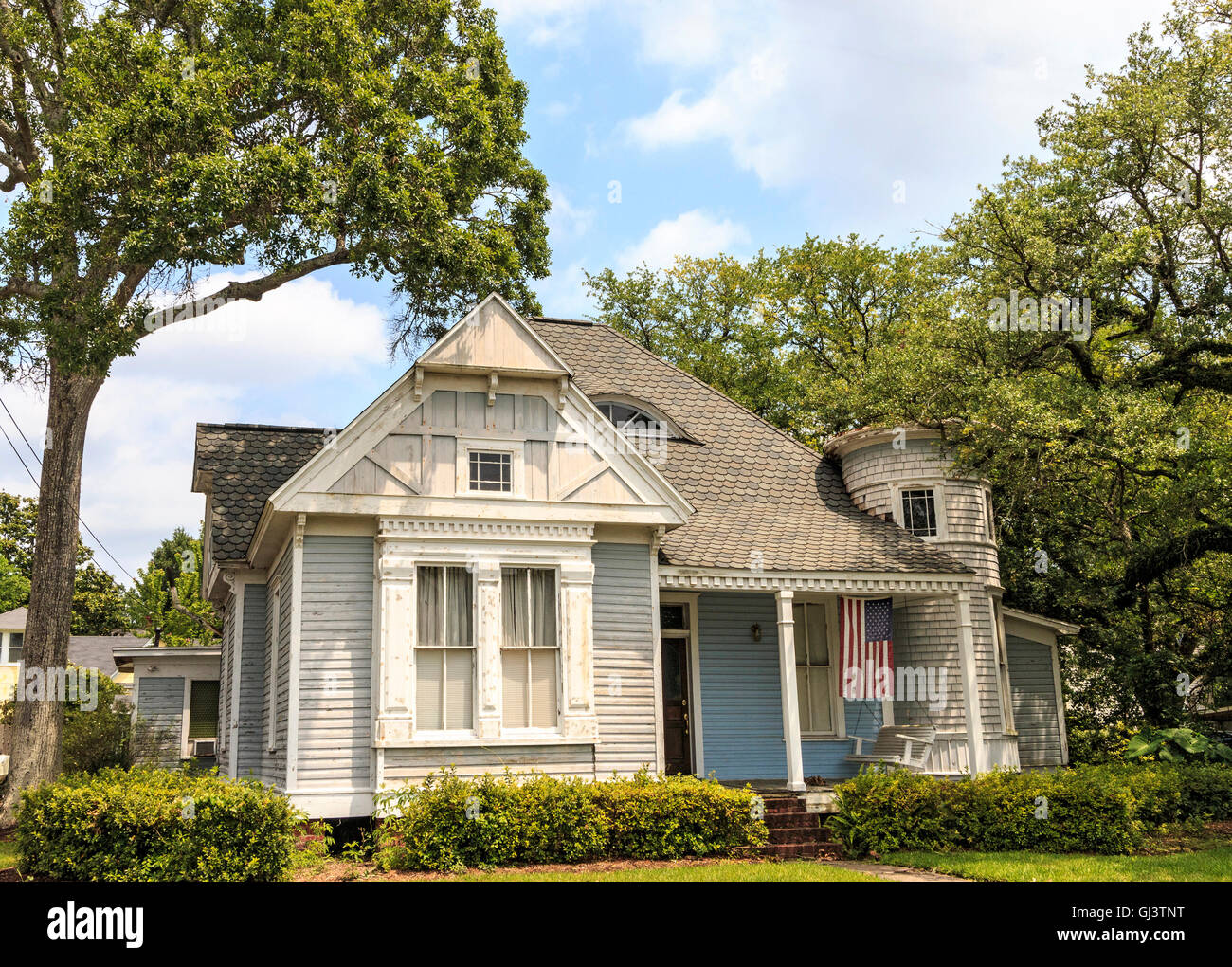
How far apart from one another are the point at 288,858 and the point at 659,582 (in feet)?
20.8

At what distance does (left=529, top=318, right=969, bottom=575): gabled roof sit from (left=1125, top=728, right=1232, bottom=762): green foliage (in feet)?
15.2

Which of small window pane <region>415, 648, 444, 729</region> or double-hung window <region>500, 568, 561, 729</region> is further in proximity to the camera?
double-hung window <region>500, 568, 561, 729</region>

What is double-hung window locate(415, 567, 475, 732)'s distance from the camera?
42.4ft

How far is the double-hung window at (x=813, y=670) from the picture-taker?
55.1ft

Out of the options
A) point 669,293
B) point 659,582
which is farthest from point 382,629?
point 669,293

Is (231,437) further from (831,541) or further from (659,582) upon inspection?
(831,541)

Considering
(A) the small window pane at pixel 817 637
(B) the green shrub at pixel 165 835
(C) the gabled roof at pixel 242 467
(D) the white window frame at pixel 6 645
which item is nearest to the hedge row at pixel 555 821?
(B) the green shrub at pixel 165 835

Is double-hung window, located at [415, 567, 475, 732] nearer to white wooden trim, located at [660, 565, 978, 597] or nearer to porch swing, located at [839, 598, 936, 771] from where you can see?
white wooden trim, located at [660, 565, 978, 597]

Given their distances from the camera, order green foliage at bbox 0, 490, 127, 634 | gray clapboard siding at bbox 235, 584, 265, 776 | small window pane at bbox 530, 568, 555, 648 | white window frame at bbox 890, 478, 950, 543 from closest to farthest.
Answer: small window pane at bbox 530, 568, 555, 648 → gray clapboard siding at bbox 235, 584, 265, 776 → white window frame at bbox 890, 478, 950, 543 → green foliage at bbox 0, 490, 127, 634

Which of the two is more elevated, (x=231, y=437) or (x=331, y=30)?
(x=331, y=30)

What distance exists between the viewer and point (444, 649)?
516 inches

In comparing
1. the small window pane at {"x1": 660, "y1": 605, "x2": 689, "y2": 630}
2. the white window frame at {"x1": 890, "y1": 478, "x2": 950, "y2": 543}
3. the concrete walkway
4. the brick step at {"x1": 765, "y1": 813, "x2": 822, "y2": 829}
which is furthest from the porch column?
the white window frame at {"x1": 890, "y1": 478, "x2": 950, "y2": 543}

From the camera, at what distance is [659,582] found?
1468 cm

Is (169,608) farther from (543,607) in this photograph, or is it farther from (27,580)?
(543,607)
